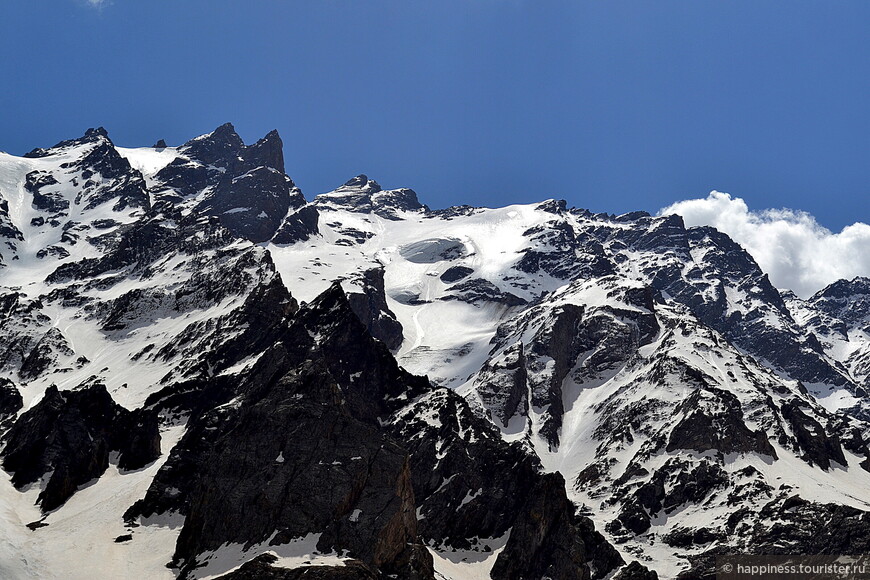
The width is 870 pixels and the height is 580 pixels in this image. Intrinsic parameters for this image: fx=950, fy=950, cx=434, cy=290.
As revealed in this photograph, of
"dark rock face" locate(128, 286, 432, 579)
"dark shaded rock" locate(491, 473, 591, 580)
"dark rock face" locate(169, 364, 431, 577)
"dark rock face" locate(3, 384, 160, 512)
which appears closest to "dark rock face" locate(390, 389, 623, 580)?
"dark shaded rock" locate(491, 473, 591, 580)

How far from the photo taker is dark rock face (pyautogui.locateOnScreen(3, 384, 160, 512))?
6117 inches

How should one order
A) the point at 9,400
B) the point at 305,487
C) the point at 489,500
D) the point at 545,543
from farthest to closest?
the point at 9,400, the point at 489,500, the point at 545,543, the point at 305,487

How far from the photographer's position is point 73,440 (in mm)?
160500

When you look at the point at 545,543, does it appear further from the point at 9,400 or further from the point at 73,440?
the point at 9,400

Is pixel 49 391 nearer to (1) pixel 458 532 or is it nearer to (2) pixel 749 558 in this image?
(1) pixel 458 532

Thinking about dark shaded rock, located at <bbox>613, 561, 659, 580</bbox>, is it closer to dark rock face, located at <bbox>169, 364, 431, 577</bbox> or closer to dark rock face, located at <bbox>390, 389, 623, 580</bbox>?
dark rock face, located at <bbox>390, 389, 623, 580</bbox>

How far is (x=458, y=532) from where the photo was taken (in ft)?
538

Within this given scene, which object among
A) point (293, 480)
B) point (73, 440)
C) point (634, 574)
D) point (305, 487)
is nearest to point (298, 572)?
point (305, 487)

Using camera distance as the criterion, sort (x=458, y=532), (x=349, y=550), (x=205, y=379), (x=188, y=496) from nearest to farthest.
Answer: (x=349, y=550), (x=188, y=496), (x=458, y=532), (x=205, y=379)

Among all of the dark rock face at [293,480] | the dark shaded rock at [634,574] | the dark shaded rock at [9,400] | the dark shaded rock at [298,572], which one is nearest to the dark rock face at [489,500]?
the dark shaded rock at [634,574]

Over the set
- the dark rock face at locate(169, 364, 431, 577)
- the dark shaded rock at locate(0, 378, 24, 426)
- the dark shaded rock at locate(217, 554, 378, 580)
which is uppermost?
the dark shaded rock at locate(0, 378, 24, 426)

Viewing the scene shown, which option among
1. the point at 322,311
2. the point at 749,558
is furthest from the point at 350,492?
the point at 749,558

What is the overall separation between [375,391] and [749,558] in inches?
3354

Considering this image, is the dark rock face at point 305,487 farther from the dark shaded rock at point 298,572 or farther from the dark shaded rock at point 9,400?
the dark shaded rock at point 9,400
